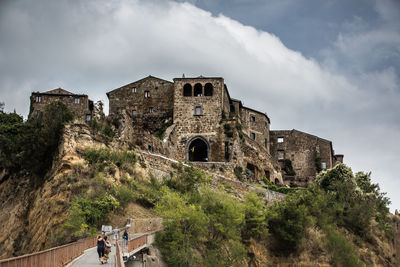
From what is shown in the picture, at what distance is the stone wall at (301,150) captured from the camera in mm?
68938

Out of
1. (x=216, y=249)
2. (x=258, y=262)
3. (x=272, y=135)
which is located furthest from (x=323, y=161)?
(x=216, y=249)

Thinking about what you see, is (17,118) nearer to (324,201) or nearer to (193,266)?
(193,266)

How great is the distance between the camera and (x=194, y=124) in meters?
53.8

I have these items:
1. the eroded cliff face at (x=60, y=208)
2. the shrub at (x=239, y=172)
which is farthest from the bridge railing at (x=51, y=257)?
the shrub at (x=239, y=172)

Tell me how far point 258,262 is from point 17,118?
29.1m

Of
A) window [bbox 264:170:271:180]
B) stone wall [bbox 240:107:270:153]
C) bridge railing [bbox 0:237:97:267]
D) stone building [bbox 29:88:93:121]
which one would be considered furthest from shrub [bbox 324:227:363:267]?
stone building [bbox 29:88:93:121]

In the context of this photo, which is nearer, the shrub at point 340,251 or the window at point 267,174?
the shrub at point 340,251

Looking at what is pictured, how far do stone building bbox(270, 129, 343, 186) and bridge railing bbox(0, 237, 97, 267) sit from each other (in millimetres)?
52452

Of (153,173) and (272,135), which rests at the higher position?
(272,135)

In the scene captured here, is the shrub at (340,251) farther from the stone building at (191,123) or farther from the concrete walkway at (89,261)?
the concrete walkway at (89,261)

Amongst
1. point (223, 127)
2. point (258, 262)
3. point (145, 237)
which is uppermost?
point (223, 127)

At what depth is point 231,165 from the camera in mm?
48750

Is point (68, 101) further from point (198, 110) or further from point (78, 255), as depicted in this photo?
point (78, 255)

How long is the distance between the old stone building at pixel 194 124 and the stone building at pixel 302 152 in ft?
14.7
